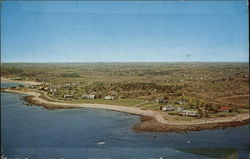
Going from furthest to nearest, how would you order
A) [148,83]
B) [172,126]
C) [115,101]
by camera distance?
[148,83] → [115,101] → [172,126]

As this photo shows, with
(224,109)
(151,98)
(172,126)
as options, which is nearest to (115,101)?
(151,98)

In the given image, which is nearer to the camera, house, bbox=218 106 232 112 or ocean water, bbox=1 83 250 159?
ocean water, bbox=1 83 250 159

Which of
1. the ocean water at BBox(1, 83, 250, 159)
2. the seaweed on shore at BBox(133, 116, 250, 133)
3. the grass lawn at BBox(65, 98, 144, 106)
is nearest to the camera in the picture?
the ocean water at BBox(1, 83, 250, 159)

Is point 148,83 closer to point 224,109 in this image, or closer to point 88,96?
point 88,96

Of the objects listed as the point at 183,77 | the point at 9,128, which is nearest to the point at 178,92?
the point at 183,77

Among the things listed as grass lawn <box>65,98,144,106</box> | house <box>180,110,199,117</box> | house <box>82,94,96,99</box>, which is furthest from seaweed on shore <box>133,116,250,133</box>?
house <box>82,94,96,99</box>

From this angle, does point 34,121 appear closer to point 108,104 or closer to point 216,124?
point 108,104

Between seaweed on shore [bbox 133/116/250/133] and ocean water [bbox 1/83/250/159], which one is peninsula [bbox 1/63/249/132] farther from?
ocean water [bbox 1/83/250/159]

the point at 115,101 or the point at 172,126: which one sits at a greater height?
the point at 115,101
